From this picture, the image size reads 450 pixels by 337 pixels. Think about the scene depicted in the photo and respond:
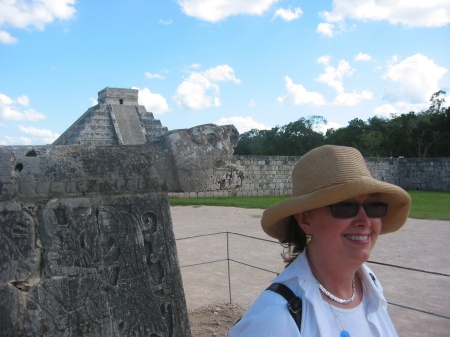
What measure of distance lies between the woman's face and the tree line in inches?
1127

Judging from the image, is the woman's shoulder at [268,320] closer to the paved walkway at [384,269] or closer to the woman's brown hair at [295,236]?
the woman's brown hair at [295,236]

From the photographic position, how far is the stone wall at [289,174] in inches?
799

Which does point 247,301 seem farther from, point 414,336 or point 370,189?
point 370,189

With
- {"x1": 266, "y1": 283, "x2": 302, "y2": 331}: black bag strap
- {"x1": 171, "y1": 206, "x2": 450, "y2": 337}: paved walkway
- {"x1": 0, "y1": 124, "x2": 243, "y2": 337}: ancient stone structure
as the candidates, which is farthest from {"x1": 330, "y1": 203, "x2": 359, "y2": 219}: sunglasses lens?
{"x1": 171, "y1": 206, "x2": 450, "y2": 337}: paved walkway

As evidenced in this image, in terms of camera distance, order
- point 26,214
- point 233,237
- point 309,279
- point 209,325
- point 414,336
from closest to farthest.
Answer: point 309,279 → point 26,214 → point 414,336 → point 209,325 → point 233,237

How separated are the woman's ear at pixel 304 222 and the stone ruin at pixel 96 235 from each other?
144 centimetres

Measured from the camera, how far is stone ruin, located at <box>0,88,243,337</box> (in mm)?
2580

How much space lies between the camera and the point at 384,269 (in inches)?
264

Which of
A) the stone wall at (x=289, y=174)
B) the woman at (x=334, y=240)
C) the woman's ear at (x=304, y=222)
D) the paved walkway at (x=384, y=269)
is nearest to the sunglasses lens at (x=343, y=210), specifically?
the woman at (x=334, y=240)

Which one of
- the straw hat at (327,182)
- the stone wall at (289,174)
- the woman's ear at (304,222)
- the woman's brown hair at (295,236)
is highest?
the straw hat at (327,182)

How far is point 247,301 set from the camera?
5215 mm

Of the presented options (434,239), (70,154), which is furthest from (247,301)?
(434,239)

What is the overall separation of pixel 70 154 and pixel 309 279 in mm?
1834

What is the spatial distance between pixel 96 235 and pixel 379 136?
120ft
